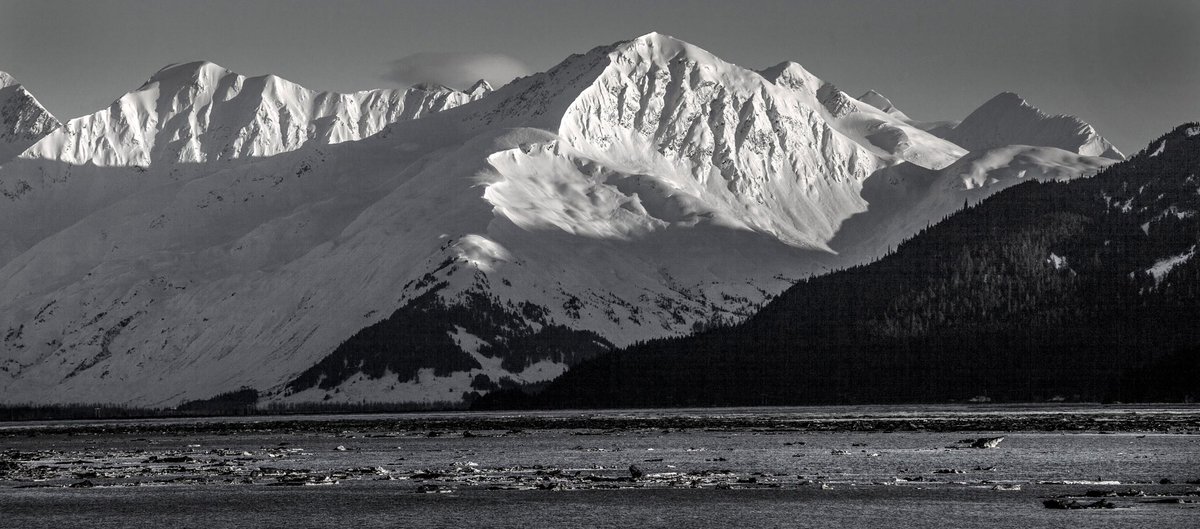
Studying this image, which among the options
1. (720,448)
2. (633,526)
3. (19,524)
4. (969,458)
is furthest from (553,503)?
(720,448)

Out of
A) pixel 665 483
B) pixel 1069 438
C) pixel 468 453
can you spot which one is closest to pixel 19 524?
pixel 665 483

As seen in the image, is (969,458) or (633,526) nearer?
(633,526)

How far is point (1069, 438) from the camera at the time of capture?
177 m

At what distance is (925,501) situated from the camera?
364ft

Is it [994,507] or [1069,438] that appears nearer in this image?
[994,507]

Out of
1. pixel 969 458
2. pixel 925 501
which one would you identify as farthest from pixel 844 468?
pixel 925 501

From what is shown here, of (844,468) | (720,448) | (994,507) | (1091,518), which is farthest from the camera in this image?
(720,448)

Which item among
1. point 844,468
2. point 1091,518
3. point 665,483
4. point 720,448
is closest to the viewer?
point 1091,518

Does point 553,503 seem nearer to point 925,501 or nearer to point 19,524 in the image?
point 925,501

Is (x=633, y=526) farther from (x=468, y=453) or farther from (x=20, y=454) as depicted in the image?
(x=20, y=454)

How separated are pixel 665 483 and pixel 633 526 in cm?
2558

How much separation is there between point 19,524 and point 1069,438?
10446cm

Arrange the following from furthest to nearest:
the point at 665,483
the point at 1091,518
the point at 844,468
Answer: the point at 844,468
the point at 665,483
the point at 1091,518

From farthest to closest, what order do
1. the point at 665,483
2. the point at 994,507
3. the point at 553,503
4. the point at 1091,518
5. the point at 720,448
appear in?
the point at 720,448, the point at 665,483, the point at 553,503, the point at 994,507, the point at 1091,518
